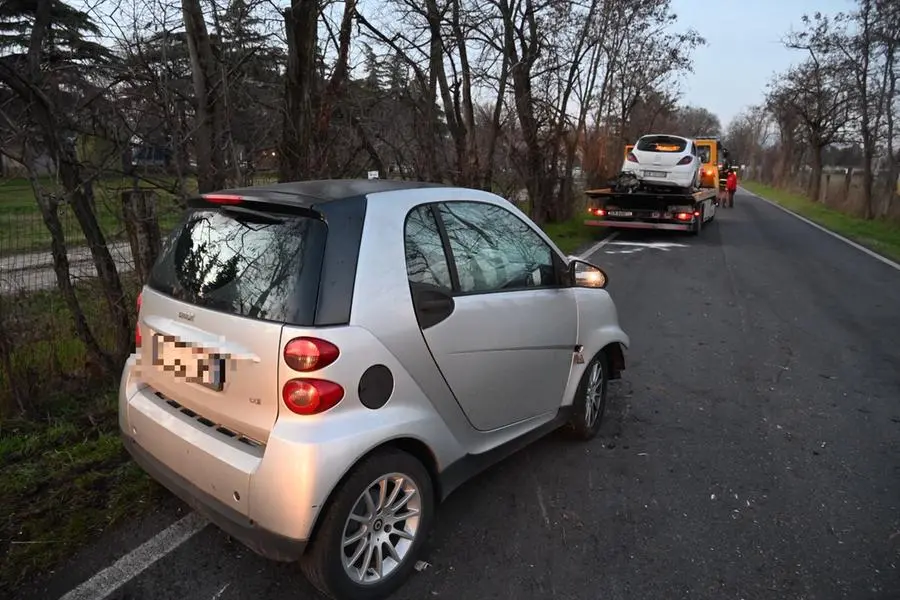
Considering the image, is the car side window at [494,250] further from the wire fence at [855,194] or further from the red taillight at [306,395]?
the wire fence at [855,194]

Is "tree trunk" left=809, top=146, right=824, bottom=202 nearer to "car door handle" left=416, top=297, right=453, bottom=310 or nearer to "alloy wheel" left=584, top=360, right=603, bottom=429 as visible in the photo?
"alloy wheel" left=584, top=360, right=603, bottom=429

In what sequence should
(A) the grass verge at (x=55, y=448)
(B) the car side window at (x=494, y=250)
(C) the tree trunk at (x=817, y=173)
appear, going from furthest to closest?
(C) the tree trunk at (x=817, y=173) < (B) the car side window at (x=494, y=250) < (A) the grass verge at (x=55, y=448)

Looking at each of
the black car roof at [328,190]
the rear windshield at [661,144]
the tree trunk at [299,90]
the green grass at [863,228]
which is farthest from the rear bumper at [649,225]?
the black car roof at [328,190]

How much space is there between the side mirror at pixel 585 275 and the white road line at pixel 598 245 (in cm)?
785

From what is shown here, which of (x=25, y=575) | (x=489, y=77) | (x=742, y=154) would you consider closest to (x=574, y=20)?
(x=489, y=77)

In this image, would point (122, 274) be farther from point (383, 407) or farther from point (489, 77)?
point (489, 77)

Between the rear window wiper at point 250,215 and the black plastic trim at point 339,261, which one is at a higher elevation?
the rear window wiper at point 250,215

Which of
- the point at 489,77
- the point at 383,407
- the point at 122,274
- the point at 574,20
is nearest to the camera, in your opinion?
the point at 383,407

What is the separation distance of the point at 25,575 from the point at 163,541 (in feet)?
1.78

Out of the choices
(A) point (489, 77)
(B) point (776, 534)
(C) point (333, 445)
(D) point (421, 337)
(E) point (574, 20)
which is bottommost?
(B) point (776, 534)

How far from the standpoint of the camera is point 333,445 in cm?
226

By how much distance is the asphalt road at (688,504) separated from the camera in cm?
265

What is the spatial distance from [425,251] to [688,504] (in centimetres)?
204

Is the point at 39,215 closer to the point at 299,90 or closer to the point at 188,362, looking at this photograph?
the point at 188,362
